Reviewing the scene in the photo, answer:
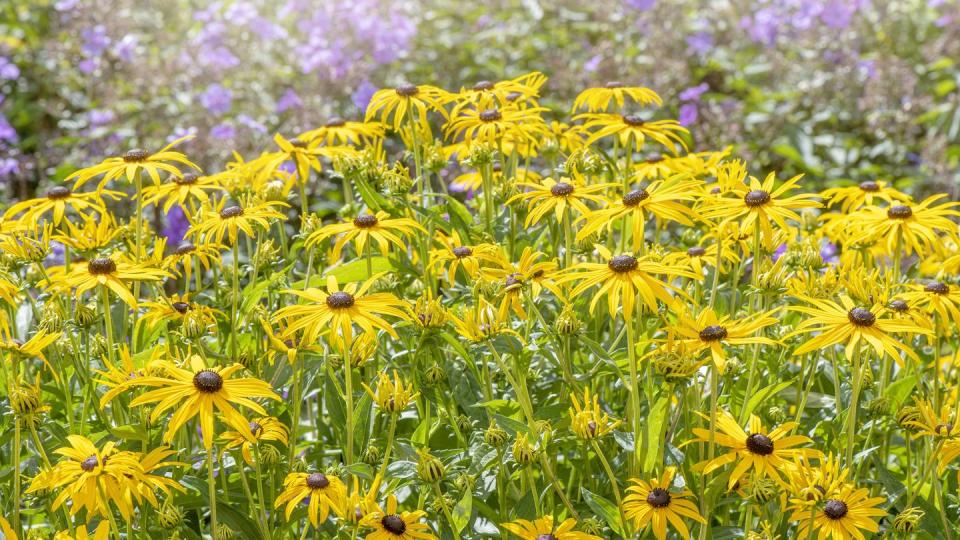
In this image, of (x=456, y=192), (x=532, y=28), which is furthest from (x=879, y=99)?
(x=456, y=192)

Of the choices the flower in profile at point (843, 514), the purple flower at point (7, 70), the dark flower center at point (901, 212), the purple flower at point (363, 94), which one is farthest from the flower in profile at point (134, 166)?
the purple flower at point (7, 70)

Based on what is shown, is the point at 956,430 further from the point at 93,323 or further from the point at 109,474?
the point at 93,323

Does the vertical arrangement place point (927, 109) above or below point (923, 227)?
below

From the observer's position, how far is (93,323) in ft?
6.16

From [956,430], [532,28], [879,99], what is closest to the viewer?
[956,430]

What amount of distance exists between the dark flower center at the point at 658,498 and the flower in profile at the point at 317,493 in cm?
46

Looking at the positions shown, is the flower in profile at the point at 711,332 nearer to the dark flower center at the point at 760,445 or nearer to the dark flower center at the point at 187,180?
the dark flower center at the point at 760,445

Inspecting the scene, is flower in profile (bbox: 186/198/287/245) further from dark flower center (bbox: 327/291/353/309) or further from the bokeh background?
the bokeh background

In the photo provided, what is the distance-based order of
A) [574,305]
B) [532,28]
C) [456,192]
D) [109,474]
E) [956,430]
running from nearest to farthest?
[109,474], [956,430], [574,305], [456,192], [532,28]

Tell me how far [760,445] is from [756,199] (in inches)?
16.5

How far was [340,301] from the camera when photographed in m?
1.61

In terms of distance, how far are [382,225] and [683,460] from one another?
2.19ft

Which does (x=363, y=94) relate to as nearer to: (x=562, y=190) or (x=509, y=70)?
(x=509, y=70)

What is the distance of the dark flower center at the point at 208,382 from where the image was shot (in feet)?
4.92
